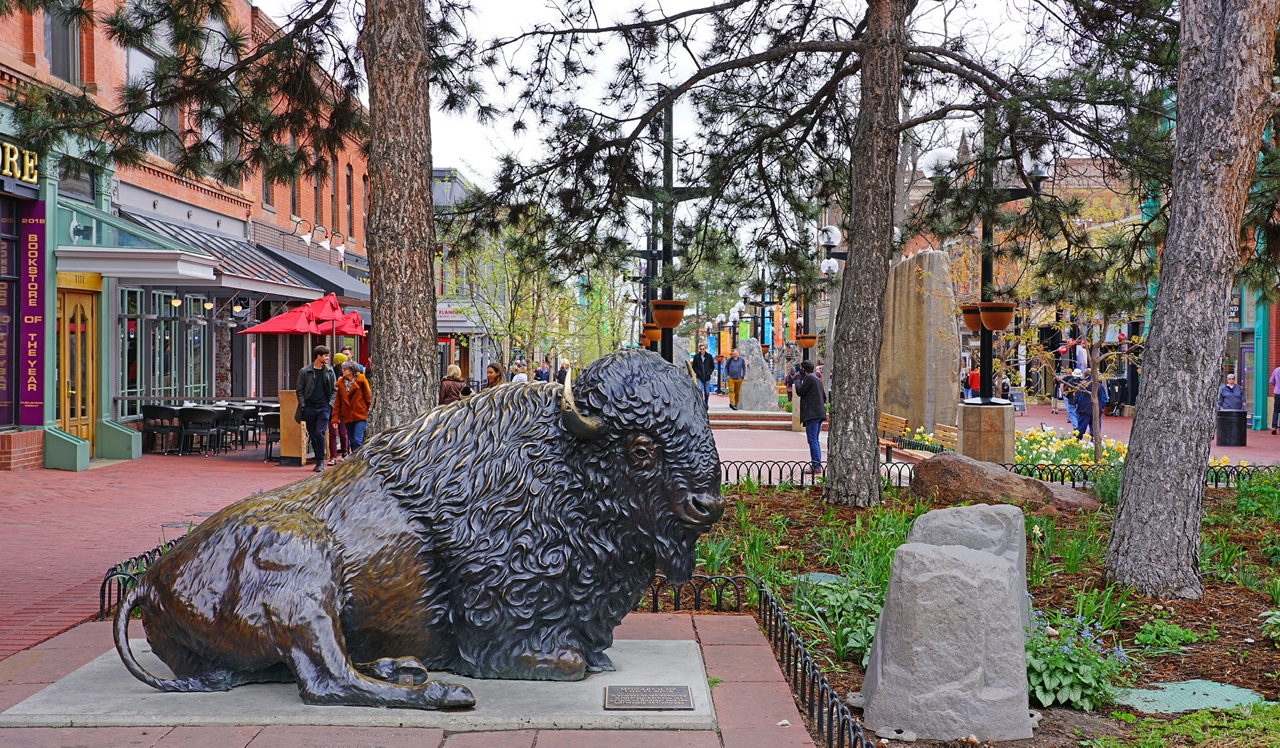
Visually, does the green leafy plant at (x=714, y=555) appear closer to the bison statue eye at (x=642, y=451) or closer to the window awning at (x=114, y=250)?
the bison statue eye at (x=642, y=451)

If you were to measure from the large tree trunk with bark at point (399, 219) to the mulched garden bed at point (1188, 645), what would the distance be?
2.73 meters

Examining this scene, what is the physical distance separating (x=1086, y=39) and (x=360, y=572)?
9.02 meters

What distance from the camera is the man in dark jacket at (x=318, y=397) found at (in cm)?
1354

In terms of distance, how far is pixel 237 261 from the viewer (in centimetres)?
1833

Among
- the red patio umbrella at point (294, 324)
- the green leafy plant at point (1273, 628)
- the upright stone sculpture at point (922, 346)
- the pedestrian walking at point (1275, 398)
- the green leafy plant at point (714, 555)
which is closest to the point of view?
the green leafy plant at point (1273, 628)

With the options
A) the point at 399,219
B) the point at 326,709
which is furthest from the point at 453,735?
the point at 399,219

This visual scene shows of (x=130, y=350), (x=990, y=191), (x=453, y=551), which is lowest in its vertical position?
(x=453, y=551)

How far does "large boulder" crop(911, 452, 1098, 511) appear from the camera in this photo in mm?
9391

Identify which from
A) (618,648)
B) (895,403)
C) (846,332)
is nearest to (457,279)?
(895,403)

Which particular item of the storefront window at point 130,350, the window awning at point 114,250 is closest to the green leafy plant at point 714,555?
the window awning at point 114,250

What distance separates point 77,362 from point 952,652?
46.4 feet

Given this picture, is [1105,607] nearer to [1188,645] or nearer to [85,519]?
[1188,645]

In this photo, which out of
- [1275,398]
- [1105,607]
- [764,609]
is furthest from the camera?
[1275,398]

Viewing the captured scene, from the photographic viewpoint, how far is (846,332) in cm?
977
